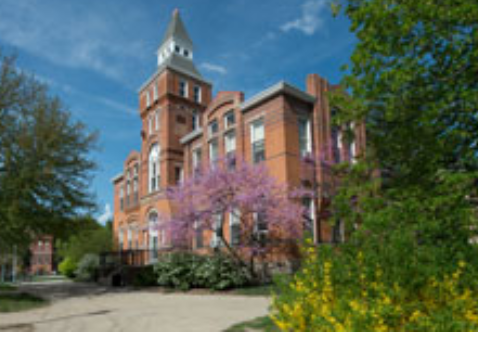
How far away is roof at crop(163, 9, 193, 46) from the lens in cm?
3280

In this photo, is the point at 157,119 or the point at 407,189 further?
the point at 157,119

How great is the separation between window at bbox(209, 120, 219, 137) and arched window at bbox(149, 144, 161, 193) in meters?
5.89

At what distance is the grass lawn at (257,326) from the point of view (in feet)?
22.4

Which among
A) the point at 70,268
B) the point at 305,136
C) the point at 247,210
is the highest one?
the point at 305,136

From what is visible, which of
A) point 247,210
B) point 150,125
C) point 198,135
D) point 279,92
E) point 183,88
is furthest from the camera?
point 150,125

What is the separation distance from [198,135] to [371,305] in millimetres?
21994

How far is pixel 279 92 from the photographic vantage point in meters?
18.8

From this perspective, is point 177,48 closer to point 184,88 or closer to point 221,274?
point 184,88

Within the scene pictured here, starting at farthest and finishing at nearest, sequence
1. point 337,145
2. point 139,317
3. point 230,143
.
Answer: point 230,143, point 337,145, point 139,317

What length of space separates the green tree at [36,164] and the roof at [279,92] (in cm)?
875

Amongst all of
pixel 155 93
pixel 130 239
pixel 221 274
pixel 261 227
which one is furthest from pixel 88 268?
pixel 261 227

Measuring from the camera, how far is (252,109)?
20531 mm

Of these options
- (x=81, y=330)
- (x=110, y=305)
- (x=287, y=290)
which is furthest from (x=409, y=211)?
(x=110, y=305)

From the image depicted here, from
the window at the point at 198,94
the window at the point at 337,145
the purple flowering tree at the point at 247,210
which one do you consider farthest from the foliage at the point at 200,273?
the window at the point at 198,94
